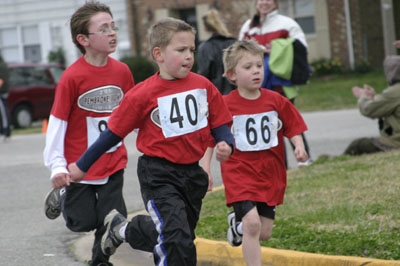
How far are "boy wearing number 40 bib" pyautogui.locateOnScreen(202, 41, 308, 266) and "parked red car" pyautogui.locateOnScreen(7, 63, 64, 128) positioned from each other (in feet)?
55.3

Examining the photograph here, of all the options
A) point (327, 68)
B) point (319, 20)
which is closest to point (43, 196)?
point (327, 68)

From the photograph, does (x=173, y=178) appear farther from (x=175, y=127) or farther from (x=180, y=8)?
(x=180, y=8)

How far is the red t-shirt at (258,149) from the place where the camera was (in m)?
4.93

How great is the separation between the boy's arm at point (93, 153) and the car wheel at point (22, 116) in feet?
57.6

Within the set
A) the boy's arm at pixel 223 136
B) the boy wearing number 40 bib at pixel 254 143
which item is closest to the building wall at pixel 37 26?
the boy wearing number 40 bib at pixel 254 143

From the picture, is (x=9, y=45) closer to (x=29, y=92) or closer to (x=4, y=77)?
(x=29, y=92)

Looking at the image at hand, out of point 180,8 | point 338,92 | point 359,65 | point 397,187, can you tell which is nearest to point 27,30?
point 180,8

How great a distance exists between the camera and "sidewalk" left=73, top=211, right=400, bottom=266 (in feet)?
16.1

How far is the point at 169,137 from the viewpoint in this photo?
14.3 ft

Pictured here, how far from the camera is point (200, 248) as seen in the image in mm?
5730

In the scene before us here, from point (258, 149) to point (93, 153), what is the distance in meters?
1.17

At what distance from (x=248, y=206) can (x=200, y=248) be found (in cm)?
100

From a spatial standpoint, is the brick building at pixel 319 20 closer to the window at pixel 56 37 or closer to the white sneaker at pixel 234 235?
the window at pixel 56 37

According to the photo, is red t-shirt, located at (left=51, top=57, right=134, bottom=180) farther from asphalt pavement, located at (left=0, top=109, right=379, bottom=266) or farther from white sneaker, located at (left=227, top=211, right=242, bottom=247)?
asphalt pavement, located at (left=0, top=109, right=379, bottom=266)
